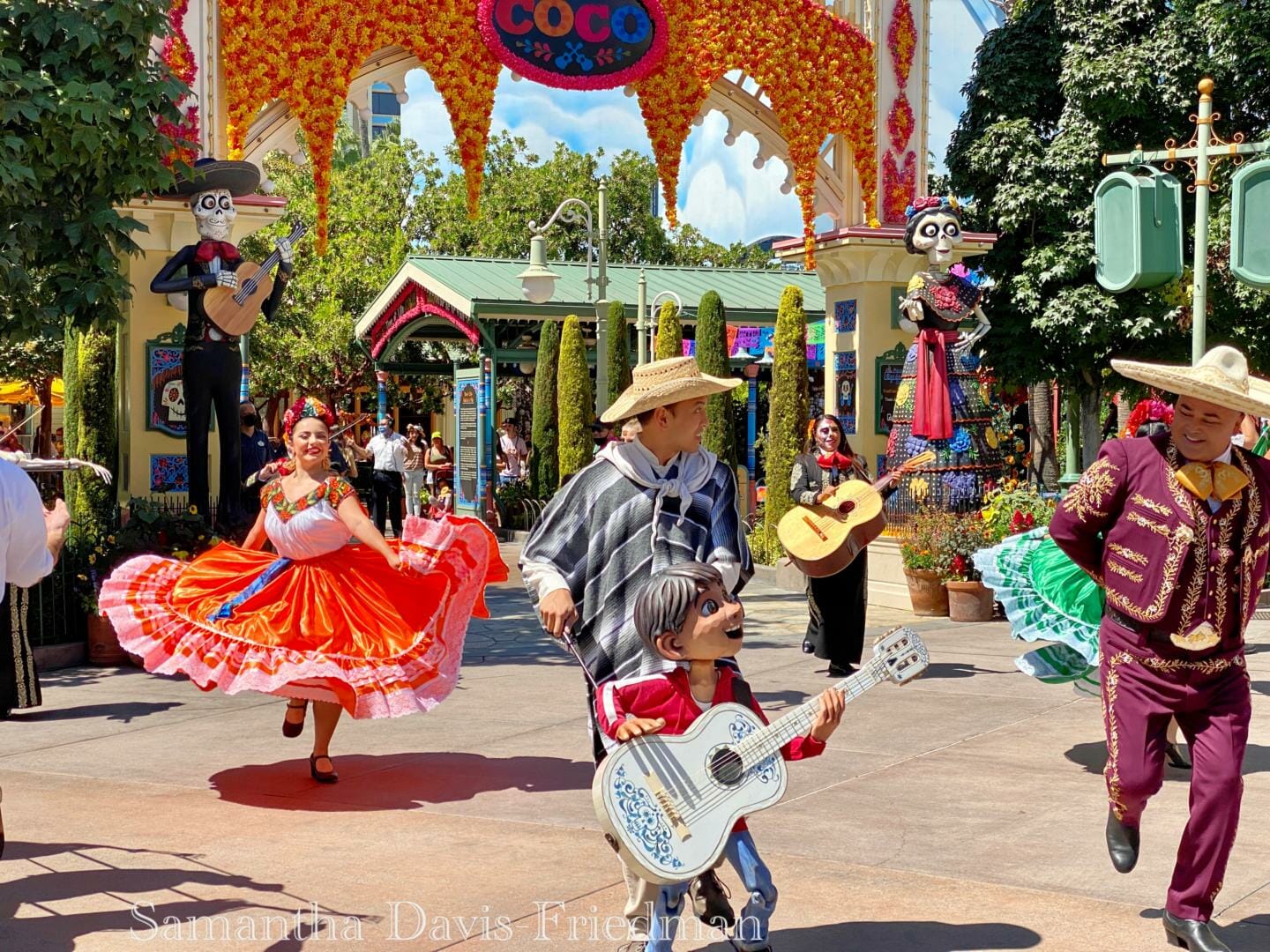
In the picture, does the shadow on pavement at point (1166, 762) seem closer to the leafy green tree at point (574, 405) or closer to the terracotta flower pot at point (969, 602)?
the terracotta flower pot at point (969, 602)

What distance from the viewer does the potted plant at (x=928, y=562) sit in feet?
48.4

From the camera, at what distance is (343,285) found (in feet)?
144

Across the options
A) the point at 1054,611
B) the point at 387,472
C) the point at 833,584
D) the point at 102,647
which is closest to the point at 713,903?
the point at 1054,611

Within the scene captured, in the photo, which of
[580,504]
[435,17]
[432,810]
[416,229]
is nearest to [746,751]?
[580,504]

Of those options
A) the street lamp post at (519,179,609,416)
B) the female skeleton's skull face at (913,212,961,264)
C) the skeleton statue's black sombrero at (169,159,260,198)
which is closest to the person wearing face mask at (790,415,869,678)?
the female skeleton's skull face at (913,212,961,264)

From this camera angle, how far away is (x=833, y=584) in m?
11.1

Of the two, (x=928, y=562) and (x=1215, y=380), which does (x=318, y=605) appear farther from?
(x=928, y=562)

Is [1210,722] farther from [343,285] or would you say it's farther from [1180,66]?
[343,285]

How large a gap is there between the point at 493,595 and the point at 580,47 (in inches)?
235

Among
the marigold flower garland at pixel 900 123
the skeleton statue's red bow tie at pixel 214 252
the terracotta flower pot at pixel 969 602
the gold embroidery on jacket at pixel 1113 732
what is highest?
the marigold flower garland at pixel 900 123

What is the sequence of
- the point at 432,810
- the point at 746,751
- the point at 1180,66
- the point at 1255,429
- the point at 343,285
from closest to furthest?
the point at 746,751 < the point at 432,810 < the point at 1255,429 < the point at 1180,66 < the point at 343,285

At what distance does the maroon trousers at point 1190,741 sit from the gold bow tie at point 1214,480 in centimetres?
56

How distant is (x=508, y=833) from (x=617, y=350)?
18997 mm

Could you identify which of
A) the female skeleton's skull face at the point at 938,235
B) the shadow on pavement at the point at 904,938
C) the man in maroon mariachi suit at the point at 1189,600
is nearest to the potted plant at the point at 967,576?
the female skeleton's skull face at the point at 938,235
